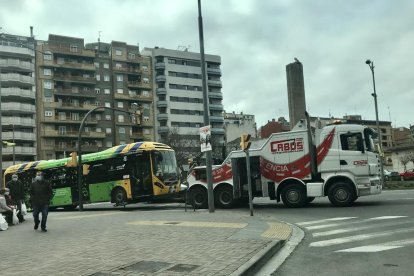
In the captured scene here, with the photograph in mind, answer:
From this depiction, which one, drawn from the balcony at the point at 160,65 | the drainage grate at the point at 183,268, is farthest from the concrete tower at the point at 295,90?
the balcony at the point at 160,65

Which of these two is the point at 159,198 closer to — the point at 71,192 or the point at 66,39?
the point at 71,192

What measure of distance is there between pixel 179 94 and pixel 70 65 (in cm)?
2495

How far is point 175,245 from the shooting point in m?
8.84

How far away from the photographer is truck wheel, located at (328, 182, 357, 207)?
16812mm

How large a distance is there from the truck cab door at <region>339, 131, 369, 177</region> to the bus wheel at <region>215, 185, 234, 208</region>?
4914 millimetres

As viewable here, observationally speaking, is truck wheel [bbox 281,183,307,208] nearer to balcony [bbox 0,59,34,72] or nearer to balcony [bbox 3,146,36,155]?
balcony [bbox 3,146,36,155]

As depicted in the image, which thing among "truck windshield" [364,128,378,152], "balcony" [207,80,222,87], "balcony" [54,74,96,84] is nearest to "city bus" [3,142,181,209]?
"truck windshield" [364,128,378,152]

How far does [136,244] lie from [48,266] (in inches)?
93.1

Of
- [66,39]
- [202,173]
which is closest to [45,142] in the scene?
[66,39]

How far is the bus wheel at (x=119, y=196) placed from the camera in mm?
23128

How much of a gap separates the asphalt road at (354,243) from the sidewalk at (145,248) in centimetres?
65

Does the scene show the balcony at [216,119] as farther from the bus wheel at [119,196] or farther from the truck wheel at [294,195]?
the truck wheel at [294,195]

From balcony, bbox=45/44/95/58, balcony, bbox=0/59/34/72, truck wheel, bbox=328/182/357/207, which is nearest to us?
truck wheel, bbox=328/182/357/207

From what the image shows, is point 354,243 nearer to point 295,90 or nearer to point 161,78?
point 295,90
